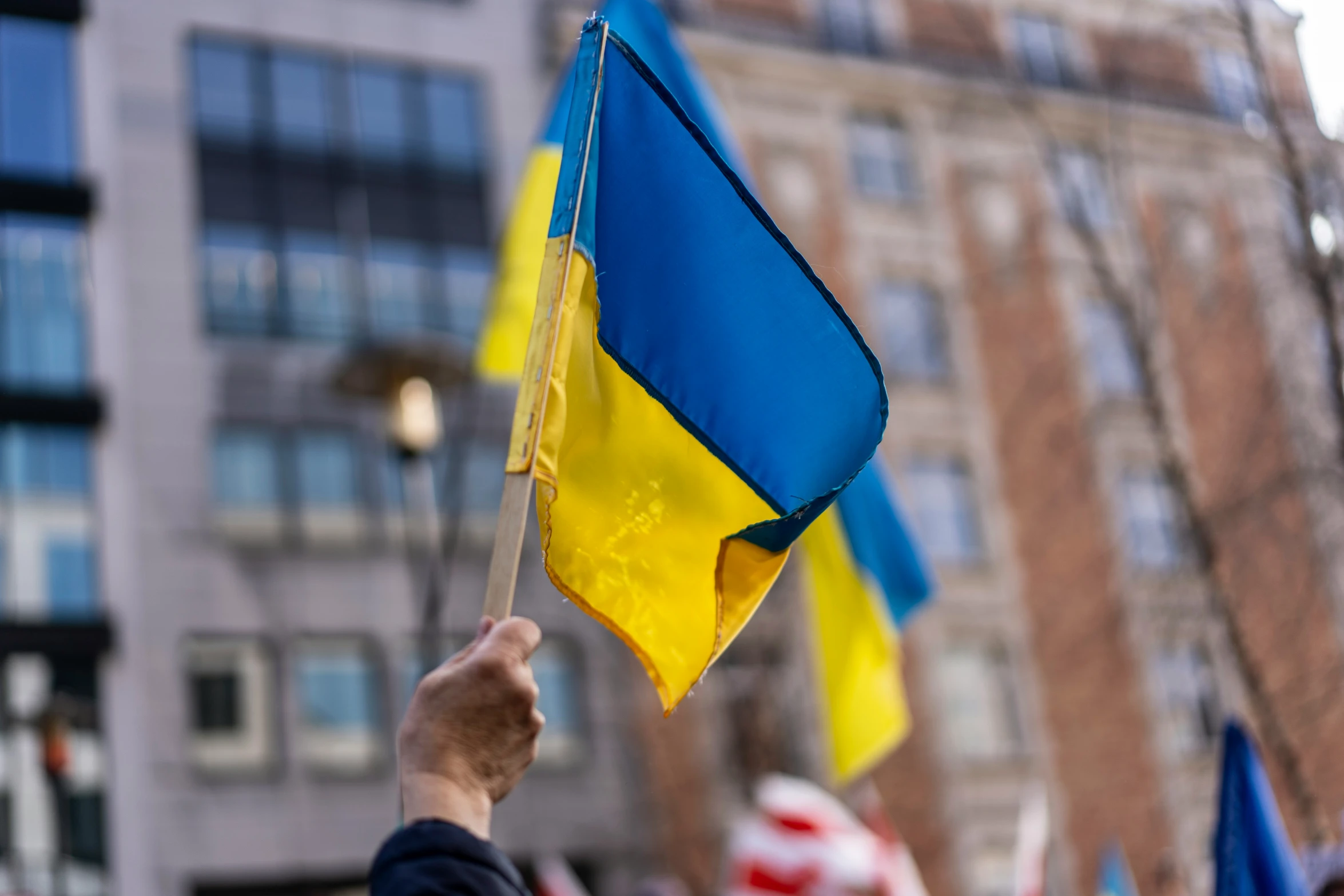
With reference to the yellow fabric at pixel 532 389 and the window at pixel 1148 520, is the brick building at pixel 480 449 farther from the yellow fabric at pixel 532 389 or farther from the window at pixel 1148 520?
the yellow fabric at pixel 532 389

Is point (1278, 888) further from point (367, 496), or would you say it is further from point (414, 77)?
point (414, 77)

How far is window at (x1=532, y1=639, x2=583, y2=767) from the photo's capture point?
80.6 ft

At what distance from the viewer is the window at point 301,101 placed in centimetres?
2606

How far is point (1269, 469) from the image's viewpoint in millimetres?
28906

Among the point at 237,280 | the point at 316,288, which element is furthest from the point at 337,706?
the point at 237,280

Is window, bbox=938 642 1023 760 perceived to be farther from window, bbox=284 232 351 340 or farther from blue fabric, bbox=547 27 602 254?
blue fabric, bbox=547 27 602 254

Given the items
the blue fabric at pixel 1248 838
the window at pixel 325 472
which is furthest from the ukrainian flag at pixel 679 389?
the window at pixel 325 472

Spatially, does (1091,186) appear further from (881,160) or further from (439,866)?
(439,866)

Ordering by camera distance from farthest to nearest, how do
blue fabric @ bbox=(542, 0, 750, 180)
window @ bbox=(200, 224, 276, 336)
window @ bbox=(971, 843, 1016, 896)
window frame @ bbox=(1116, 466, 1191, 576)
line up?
1. window frame @ bbox=(1116, 466, 1191, 576)
2. window @ bbox=(971, 843, 1016, 896)
3. window @ bbox=(200, 224, 276, 336)
4. blue fabric @ bbox=(542, 0, 750, 180)

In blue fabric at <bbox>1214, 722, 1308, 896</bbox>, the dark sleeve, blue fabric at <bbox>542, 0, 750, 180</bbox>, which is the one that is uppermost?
blue fabric at <bbox>542, 0, 750, 180</bbox>

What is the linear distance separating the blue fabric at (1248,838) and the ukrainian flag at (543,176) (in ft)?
9.53

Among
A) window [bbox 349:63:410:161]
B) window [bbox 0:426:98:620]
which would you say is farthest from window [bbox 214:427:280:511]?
window [bbox 349:63:410:161]

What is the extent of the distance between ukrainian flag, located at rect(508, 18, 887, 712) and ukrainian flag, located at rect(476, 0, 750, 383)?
263cm

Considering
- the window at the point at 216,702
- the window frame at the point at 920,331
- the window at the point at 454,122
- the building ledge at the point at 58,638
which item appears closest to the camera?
the building ledge at the point at 58,638
